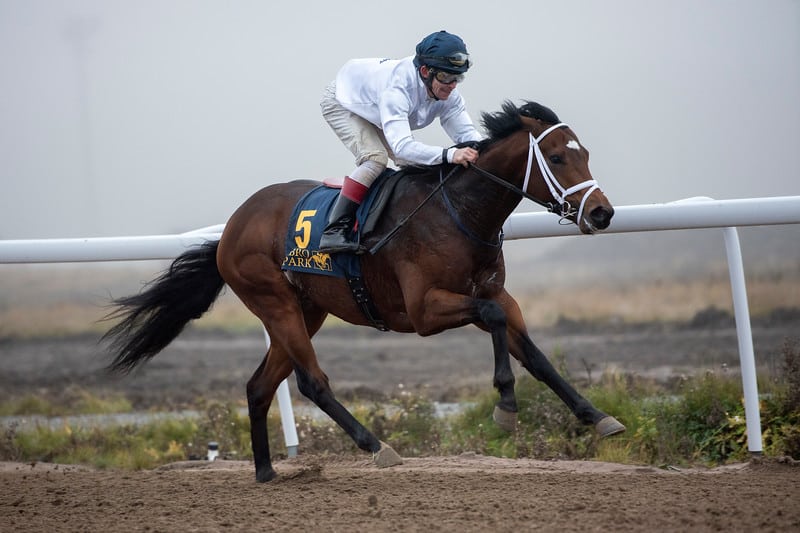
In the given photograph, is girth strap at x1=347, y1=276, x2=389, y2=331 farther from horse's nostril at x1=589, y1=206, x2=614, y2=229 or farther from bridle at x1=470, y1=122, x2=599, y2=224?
horse's nostril at x1=589, y1=206, x2=614, y2=229

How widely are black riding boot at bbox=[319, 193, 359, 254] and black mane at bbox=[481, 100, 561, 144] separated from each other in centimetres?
77

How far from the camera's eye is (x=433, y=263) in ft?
15.8

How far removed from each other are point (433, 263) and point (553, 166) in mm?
726

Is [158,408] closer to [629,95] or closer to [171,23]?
[171,23]

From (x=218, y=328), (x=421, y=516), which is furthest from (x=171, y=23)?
(x=421, y=516)

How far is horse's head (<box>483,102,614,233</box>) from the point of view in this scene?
4.43 meters

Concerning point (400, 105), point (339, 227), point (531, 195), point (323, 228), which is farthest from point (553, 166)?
point (323, 228)

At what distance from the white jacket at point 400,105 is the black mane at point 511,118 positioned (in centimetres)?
28

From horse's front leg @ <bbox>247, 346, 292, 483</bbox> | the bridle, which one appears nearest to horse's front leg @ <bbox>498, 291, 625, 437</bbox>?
the bridle

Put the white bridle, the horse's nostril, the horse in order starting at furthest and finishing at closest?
1. the horse
2. the white bridle
3. the horse's nostril

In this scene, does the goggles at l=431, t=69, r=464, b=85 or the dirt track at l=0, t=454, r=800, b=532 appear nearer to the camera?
the dirt track at l=0, t=454, r=800, b=532

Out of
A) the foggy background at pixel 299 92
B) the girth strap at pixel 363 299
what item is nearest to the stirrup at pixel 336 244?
the girth strap at pixel 363 299

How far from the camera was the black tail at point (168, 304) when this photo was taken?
19.5 feet

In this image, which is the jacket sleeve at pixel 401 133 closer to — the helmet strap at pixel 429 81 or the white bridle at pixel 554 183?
the helmet strap at pixel 429 81
